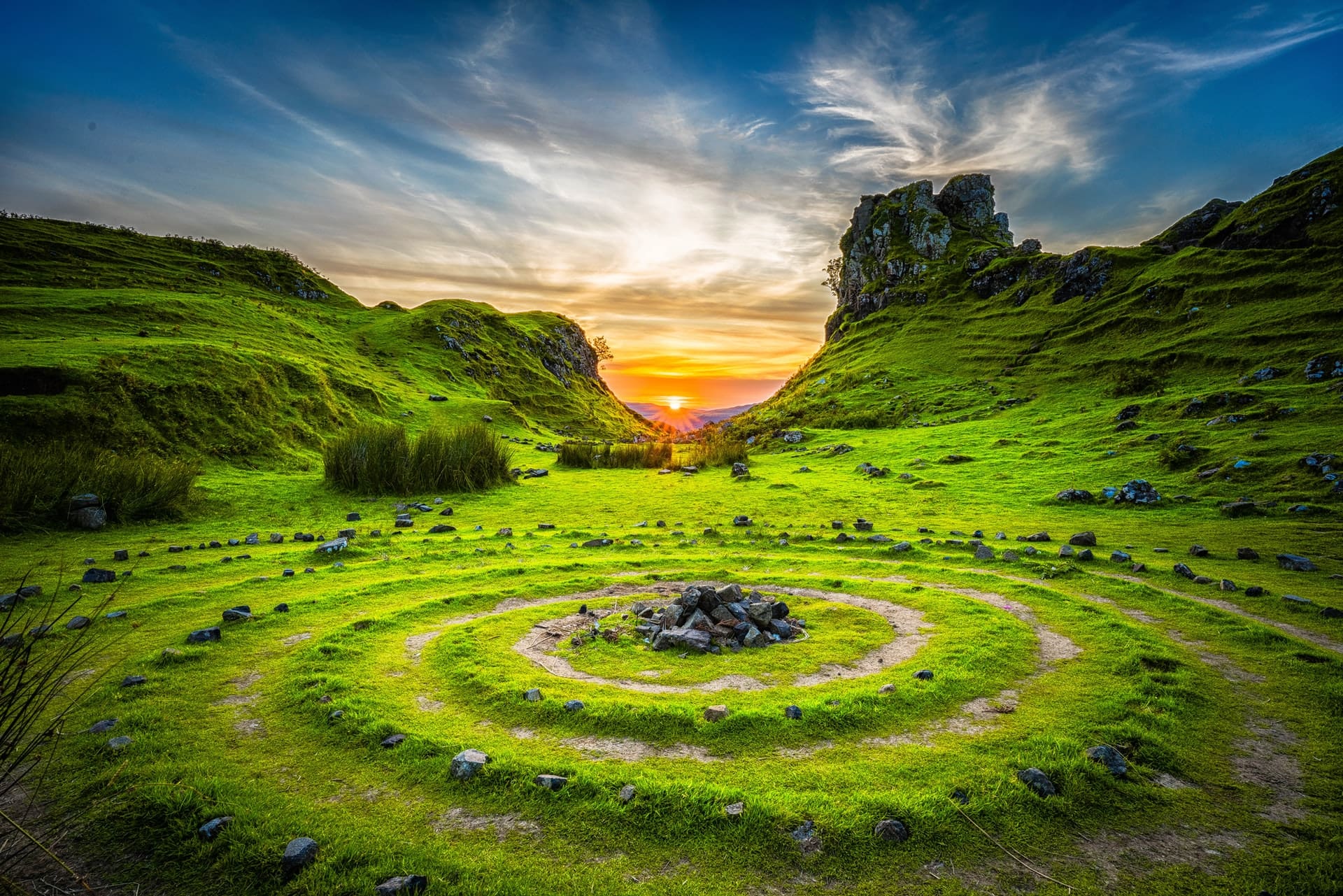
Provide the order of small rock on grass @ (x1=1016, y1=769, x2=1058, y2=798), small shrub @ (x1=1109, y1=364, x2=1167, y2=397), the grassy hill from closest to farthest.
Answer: small rock on grass @ (x1=1016, y1=769, x2=1058, y2=798)
the grassy hill
small shrub @ (x1=1109, y1=364, x2=1167, y2=397)

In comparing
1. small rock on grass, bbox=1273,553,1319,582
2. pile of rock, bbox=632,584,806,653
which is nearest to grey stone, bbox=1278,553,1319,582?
small rock on grass, bbox=1273,553,1319,582

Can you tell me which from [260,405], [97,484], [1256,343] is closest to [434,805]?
[97,484]

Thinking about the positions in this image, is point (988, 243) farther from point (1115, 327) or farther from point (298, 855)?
point (298, 855)

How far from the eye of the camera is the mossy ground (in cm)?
474

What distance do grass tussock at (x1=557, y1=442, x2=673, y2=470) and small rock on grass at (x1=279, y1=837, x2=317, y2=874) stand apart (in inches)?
1315

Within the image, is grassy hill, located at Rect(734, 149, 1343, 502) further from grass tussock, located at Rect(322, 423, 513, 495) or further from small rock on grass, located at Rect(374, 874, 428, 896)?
grass tussock, located at Rect(322, 423, 513, 495)

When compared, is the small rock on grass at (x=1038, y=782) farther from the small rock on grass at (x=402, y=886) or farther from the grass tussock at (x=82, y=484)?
the grass tussock at (x=82, y=484)

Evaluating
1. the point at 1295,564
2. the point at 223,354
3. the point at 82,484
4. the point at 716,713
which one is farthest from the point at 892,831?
the point at 223,354

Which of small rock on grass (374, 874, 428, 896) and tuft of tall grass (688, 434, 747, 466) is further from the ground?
tuft of tall grass (688, 434, 747, 466)

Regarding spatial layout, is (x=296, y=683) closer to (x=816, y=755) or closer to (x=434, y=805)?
(x=434, y=805)

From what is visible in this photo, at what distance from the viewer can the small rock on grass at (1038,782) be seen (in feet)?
18.1

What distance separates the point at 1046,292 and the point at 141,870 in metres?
92.8

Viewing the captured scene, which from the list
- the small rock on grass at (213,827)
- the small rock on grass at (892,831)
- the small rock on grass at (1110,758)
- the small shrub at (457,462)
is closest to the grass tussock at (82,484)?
the small shrub at (457,462)

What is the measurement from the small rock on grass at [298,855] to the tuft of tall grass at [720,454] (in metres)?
33.1
